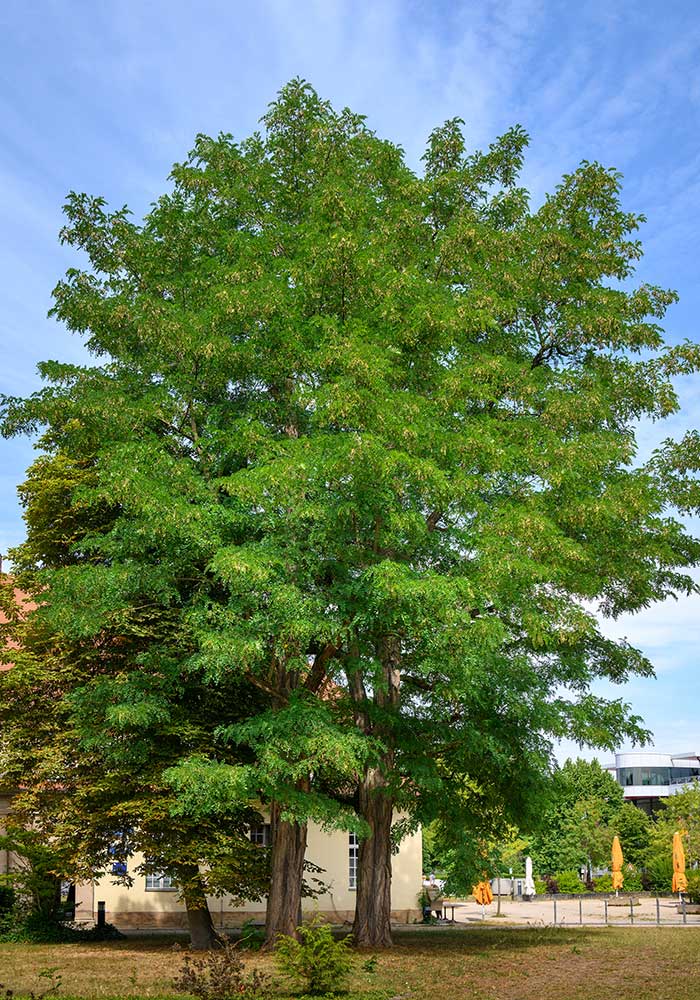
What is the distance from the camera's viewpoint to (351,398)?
17.9 meters

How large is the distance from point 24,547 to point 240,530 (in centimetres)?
863

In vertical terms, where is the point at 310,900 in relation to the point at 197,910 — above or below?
below

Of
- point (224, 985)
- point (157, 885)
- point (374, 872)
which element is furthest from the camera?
point (157, 885)

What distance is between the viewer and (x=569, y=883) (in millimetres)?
60812

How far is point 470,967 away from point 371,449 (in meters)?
9.48

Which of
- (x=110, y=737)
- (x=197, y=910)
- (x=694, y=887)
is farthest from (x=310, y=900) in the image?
(x=694, y=887)

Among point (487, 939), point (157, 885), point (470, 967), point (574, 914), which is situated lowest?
point (574, 914)

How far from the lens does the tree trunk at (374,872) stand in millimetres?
22297

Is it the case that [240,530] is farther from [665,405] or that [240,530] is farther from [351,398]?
[665,405]

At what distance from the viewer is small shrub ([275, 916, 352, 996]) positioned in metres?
13.5

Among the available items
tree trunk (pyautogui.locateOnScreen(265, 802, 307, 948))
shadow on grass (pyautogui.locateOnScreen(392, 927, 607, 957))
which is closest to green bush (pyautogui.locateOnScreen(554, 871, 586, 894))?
shadow on grass (pyautogui.locateOnScreen(392, 927, 607, 957))

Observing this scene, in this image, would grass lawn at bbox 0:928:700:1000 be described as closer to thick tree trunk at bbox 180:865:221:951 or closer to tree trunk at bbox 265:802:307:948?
thick tree trunk at bbox 180:865:221:951

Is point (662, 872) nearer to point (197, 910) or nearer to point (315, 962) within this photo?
point (197, 910)

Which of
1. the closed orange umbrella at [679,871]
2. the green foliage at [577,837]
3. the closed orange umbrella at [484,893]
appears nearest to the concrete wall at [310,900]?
the closed orange umbrella at [484,893]
